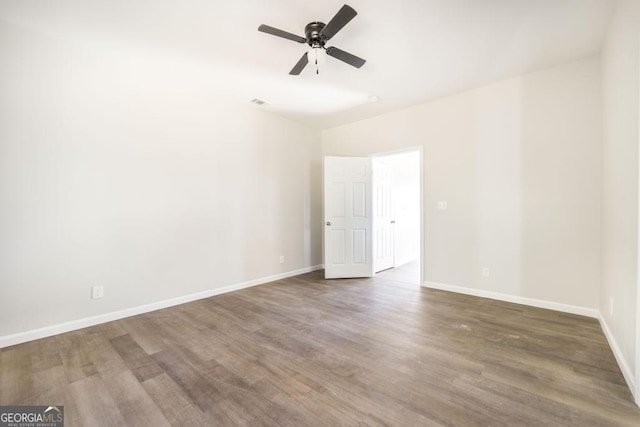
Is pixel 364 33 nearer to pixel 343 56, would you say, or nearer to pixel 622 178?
pixel 343 56

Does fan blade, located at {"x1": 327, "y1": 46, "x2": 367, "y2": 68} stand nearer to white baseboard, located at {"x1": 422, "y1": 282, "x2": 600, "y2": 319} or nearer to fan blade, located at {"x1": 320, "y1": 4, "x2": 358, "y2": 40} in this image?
fan blade, located at {"x1": 320, "y1": 4, "x2": 358, "y2": 40}

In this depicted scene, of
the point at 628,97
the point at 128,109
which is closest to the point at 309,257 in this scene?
the point at 128,109

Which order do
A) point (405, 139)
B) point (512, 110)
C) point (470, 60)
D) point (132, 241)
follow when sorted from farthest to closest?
point (405, 139) → point (512, 110) → point (132, 241) → point (470, 60)

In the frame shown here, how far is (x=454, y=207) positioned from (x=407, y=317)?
176 cm

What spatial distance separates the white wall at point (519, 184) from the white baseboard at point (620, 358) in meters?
0.49

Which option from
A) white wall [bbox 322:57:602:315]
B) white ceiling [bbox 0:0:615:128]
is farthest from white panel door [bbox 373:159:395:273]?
white ceiling [bbox 0:0:615:128]

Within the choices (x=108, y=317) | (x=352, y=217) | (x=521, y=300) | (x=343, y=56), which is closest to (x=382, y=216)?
(x=352, y=217)

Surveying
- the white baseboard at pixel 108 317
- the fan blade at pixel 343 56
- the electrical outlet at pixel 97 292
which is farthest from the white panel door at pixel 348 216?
the electrical outlet at pixel 97 292

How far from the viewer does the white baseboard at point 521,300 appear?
289 centimetres

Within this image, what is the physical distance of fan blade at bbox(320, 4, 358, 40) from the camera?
1.79 meters

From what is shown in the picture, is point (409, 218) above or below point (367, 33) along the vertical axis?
below

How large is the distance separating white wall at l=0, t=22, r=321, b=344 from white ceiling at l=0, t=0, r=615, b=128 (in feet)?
1.29

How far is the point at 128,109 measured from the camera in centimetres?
300

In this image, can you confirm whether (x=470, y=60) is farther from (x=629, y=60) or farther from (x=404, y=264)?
(x=404, y=264)
